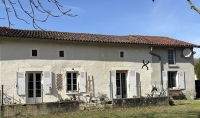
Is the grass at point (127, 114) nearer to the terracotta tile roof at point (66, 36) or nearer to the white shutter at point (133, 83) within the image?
the white shutter at point (133, 83)

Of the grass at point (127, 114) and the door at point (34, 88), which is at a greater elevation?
the door at point (34, 88)

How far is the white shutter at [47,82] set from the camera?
1375cm

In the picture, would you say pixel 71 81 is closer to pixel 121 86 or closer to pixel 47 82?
pixel 47 82

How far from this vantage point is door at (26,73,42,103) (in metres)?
13.7

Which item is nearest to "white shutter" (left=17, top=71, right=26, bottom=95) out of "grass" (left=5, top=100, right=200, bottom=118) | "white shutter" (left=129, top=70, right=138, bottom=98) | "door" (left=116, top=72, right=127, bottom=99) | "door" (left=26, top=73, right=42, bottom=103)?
"door" (left=26, top=73, right=42, bottom=103)

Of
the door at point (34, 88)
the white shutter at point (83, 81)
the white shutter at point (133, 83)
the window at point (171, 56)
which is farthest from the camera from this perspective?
the window at point (171, 56)

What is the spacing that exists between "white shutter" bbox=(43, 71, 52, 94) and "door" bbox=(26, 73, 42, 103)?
15.7 inches

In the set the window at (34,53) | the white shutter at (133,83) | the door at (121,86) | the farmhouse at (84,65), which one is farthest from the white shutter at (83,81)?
the white shutter at (133,83)

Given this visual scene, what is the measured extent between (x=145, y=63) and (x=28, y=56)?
7.42 m

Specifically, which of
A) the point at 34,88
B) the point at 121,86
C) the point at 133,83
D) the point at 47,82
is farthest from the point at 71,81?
the point at 133,83

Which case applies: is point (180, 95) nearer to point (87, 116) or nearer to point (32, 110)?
point (87, 116)

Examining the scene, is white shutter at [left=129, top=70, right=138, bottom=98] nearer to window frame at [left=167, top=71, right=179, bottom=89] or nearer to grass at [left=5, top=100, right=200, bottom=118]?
grass at [left=5, top=100, right=200, bottom=118]

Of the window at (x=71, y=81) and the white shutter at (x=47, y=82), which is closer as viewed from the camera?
the white shutter at (x=47, y=82)

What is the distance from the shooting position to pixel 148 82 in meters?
16.5
